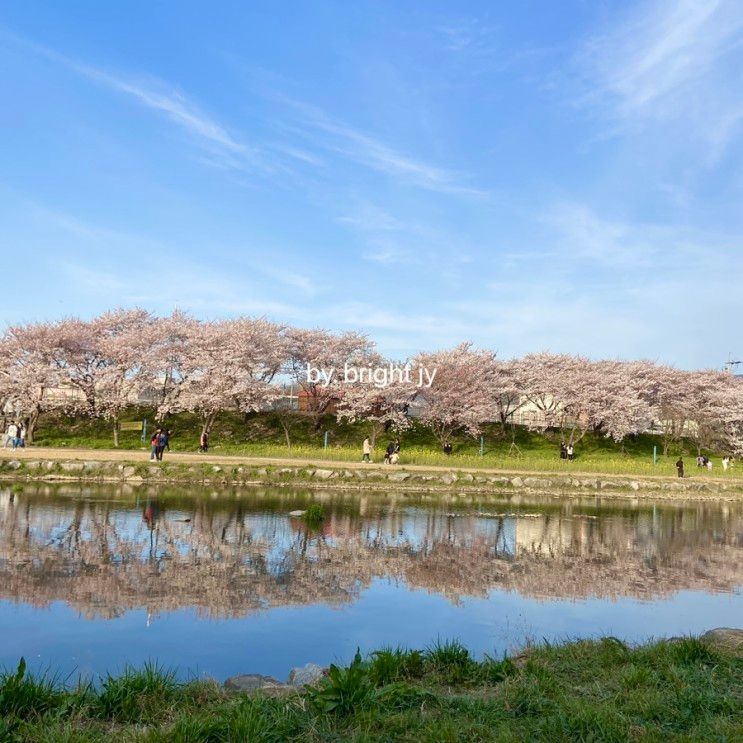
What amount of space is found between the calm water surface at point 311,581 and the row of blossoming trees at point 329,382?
30.6 meters

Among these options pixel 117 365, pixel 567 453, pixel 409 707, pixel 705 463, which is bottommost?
pixel 409 707

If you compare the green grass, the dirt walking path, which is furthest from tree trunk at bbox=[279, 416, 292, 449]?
the dirt walking path

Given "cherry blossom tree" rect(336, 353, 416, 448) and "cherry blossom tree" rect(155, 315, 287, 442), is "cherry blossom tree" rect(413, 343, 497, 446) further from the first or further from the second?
"cherry blossom tree" rect(155, 315, 287, 442)

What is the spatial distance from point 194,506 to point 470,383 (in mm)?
43145

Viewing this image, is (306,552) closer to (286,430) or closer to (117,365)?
(286,430)

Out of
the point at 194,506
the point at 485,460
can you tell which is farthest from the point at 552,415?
the point at 194,506

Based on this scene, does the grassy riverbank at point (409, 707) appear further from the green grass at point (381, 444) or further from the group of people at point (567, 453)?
the group of people at point (567, 453)

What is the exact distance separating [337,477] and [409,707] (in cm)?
2570

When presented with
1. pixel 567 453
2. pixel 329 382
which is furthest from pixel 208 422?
pixel 567 453

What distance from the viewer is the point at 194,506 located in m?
22.7

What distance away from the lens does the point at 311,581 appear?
13305mm

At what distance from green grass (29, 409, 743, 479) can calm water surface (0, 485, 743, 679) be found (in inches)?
701

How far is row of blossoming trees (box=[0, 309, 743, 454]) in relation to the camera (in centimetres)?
5334

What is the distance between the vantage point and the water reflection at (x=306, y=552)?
12.2m
